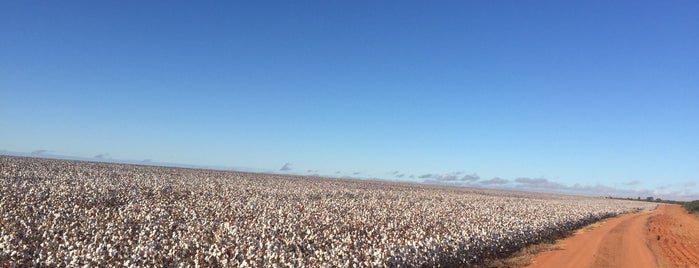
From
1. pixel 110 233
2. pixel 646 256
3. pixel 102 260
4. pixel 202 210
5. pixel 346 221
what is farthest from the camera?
pixel 202 210

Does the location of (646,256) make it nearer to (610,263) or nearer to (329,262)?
(610,263)

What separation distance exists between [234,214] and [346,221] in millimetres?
5423

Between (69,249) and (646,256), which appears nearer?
(69,249)

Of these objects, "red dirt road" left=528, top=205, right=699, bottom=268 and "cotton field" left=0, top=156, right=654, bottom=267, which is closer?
"cotton field" left=0, top=156, right=654, bottom=267

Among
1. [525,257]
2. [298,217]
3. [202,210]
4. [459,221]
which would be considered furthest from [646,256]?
[202,210]

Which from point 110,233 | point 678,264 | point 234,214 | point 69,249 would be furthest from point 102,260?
point 678,264

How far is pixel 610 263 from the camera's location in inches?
647

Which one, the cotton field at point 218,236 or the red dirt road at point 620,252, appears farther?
the red dirt road at point 620,252

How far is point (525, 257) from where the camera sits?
56.1 feet

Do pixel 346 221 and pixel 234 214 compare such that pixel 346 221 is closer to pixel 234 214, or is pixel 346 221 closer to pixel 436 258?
pixel 234 214

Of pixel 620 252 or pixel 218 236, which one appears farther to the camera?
pixel 620 252

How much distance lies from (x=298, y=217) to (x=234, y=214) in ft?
10.1

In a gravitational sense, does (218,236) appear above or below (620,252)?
above

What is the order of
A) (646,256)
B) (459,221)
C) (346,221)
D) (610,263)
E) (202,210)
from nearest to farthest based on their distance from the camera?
1. (610,263)
2. (646,256)
3. (346,221)
4. (202,210)
5. (459,221)
